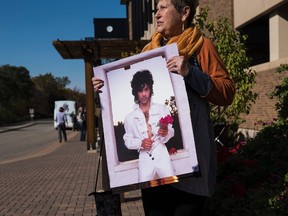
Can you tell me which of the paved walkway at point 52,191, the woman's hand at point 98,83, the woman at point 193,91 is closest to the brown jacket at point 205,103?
the woman at point 193,91

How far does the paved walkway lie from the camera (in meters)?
6.49

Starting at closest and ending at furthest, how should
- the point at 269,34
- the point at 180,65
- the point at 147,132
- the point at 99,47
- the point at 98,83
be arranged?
the point at 180,65, the point at 147,132, the point at 98,83, the point at 99,47, the point at 269,34

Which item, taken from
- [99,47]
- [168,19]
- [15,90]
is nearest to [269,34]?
[99,47]

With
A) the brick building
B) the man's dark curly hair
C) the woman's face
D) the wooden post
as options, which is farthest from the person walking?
the wooden post

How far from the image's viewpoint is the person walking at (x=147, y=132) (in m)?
2.18

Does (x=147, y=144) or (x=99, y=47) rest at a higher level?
(x=99, y=47)

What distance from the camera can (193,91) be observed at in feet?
7.38

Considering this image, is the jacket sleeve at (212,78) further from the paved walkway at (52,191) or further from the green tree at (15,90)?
the green tree at (15,90)

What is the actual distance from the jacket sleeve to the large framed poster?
0.10m

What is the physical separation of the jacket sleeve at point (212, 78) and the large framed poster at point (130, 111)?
0.10m

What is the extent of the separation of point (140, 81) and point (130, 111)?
0.52 feet

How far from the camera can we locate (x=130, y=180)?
222 centimetres

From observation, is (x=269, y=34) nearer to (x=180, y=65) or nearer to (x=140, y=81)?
(x=140, y=81)

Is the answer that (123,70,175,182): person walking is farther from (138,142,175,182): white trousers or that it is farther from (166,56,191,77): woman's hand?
(166,56,191,77): woman's hand
